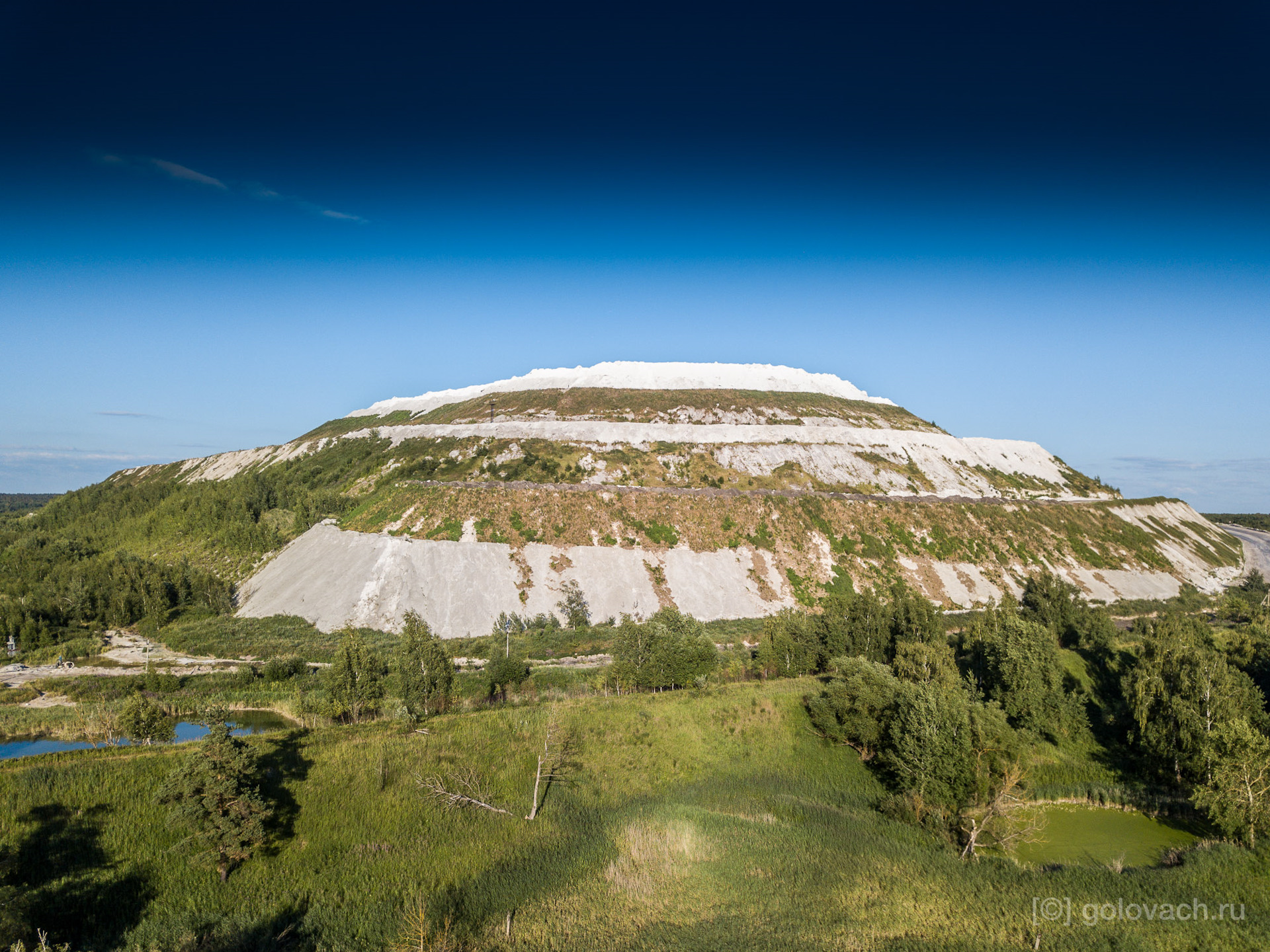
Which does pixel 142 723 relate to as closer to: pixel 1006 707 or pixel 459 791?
pixel 459 791

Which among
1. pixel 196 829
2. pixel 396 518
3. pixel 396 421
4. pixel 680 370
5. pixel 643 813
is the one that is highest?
pixel 680 370

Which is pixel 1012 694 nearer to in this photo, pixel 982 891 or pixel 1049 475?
pixel 982 891

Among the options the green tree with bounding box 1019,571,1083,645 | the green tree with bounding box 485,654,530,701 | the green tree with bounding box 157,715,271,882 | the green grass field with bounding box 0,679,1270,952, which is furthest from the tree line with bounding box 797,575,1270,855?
the green tree with bounding box 157,715,271,882

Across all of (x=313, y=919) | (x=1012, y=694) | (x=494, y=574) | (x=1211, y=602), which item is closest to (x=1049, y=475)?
(x=1211, y=602)

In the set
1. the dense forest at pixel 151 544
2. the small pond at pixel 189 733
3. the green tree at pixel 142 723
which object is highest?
the dense forest at pixel 151 544

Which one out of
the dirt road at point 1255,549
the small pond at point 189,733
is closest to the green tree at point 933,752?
the small pond at point 189,733

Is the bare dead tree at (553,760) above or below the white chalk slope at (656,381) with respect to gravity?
below

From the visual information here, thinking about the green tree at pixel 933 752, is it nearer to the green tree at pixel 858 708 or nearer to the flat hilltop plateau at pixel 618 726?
the flat hilltop plateau at pixel 618 726

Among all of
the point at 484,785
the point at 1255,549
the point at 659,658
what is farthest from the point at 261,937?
the point at 1255,549
